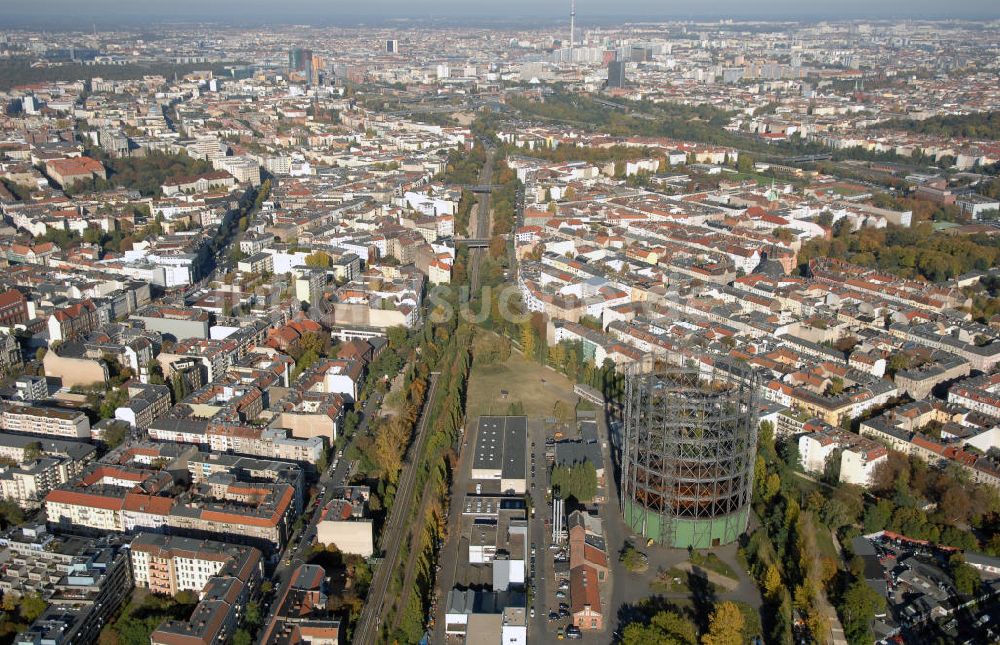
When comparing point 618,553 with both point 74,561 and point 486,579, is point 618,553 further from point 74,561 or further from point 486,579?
point 74,561

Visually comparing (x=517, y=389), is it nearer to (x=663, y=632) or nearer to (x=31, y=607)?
(x=663, y=632)

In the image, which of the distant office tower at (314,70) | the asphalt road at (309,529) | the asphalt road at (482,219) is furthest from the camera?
the distant office tower at (314,70)

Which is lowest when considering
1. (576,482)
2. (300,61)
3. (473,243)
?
(576,482)

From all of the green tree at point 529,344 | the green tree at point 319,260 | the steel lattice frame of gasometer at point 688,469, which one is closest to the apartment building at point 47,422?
the green tree at point 529,344

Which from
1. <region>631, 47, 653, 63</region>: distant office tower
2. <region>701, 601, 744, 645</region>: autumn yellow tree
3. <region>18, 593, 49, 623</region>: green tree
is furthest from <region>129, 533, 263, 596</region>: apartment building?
<region>631, 47, 653, 63</region>: distant office tower

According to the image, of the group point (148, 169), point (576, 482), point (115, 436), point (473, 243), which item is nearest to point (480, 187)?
point (473, 243)

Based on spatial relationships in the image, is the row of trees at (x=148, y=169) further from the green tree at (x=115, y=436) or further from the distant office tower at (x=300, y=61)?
the distant office tower at (x=300, y=61)

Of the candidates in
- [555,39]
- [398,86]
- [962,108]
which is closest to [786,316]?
[962,108]
